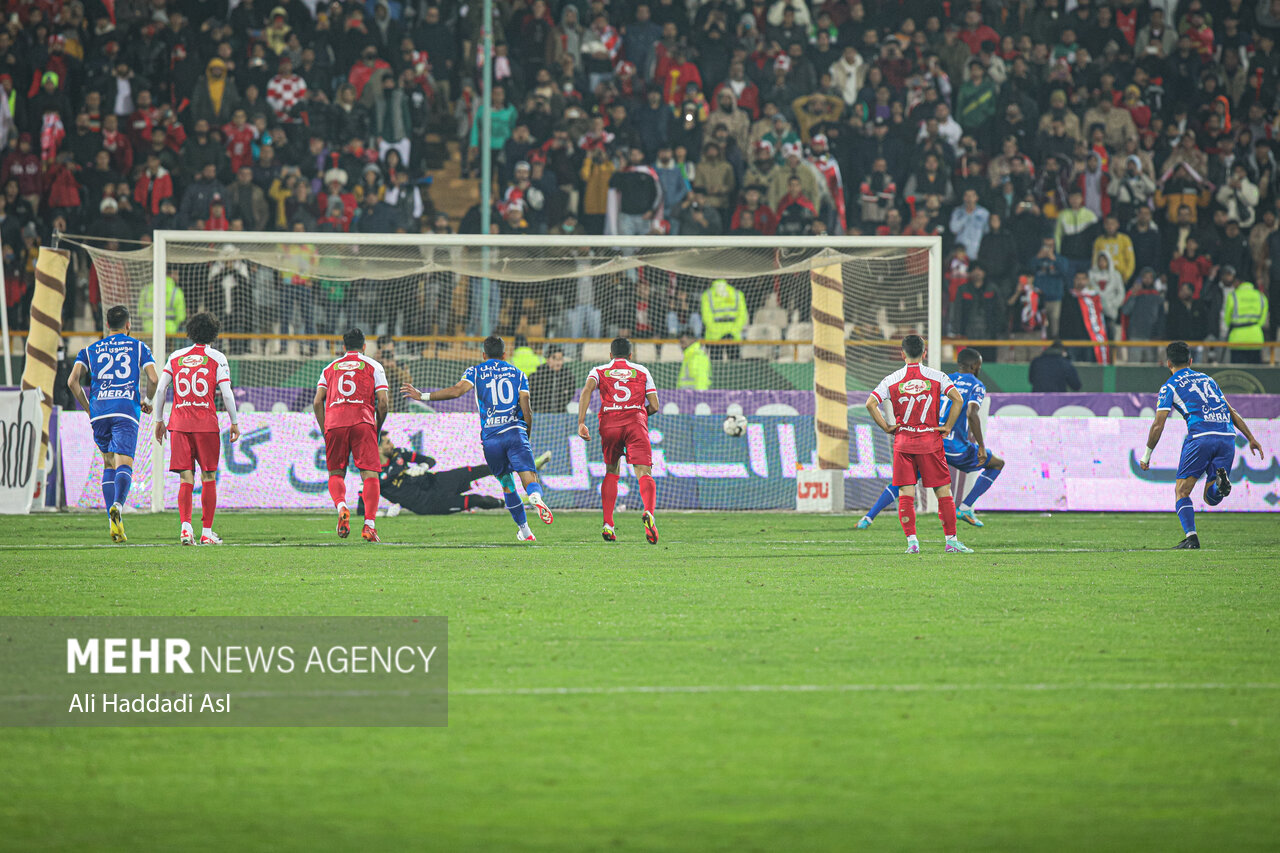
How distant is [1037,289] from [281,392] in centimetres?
1133

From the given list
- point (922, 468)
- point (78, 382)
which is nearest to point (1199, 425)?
point (922, 468)

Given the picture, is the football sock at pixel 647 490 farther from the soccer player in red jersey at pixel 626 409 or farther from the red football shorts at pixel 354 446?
the red football shorts at pixel 354 446

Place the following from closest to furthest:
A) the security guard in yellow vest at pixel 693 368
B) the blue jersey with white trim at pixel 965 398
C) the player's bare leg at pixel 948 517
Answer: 1. the player's bare leg at pixel 948 517
2. the blue jersey with white trim at pixel 965 398
3. the security guard in yellow vest at pixel 693 368

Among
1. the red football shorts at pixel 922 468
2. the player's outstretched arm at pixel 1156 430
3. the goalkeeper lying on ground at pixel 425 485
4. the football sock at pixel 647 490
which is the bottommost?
the goalkeeper lying on ground at pixel 425 485

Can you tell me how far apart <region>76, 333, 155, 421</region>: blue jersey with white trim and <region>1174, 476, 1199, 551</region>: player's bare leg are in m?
10.0

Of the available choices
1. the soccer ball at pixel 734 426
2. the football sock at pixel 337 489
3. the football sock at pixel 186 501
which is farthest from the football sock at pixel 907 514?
the football sock at pixel 186 501

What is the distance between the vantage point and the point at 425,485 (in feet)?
58.1

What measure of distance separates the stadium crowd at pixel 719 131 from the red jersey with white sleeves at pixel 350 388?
795cm

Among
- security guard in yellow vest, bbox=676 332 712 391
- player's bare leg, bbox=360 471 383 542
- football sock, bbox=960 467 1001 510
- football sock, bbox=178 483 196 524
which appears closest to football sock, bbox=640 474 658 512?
player's bare leg, bbox=360 471 383 542

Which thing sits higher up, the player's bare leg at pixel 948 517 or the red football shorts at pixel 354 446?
the red football shorts at pixel 354 446

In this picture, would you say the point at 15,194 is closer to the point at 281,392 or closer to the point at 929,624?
the point at 281,392

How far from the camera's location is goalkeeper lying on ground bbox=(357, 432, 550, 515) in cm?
1733

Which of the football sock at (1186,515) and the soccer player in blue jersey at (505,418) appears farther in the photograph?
the soccer player in blue jersey at (505,418)

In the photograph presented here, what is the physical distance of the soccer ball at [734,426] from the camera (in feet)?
62.3
